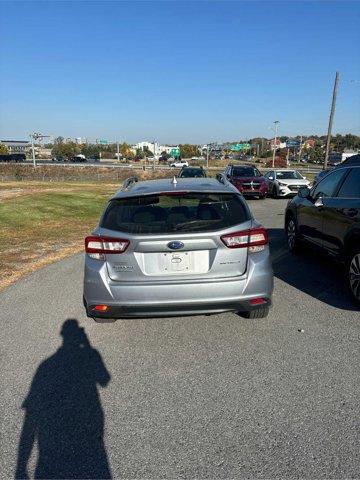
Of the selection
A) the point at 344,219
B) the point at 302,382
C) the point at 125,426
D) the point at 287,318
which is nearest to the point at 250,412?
the point at 302,382

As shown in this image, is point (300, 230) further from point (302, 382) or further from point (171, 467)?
point (171, 467)

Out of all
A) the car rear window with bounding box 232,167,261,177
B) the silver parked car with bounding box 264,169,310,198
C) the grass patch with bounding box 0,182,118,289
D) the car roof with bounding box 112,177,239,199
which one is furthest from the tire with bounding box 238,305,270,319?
the car rear window with bounding box 232,167,261,177

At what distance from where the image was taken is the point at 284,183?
21312 mm

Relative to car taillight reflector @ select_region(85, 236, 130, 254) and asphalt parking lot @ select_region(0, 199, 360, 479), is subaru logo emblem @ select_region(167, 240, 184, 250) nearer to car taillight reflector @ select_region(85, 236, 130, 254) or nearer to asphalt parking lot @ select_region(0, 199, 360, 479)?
car taillight reflector @ select_region(85, 236, 130, 254)

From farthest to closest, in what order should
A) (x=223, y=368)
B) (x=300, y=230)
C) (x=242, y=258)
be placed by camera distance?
(x=300, y=230), (x=242, y=258), (x=223, y=368)

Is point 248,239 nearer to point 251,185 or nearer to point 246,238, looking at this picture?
point 246,238

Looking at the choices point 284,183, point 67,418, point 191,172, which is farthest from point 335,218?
point 191,172

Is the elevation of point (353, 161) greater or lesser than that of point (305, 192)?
greater

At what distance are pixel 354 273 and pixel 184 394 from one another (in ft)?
9.57

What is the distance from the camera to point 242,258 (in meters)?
3.81

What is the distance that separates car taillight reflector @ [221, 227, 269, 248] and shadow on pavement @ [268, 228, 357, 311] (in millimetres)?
1758

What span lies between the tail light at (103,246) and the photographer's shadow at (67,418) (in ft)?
3.06

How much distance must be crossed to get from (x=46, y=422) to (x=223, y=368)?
148 centimetres

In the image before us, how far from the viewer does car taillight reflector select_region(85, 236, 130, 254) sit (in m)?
3.77
